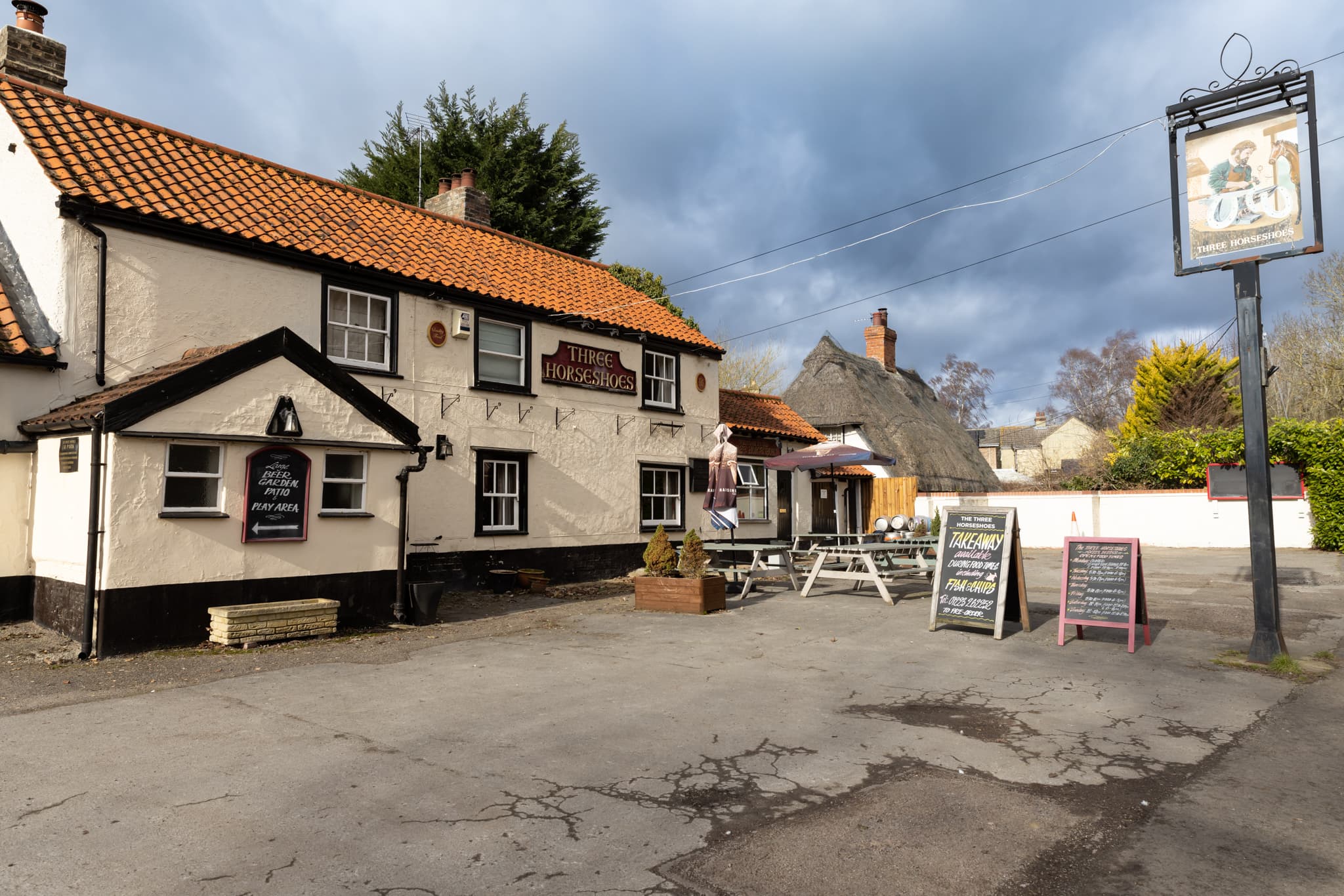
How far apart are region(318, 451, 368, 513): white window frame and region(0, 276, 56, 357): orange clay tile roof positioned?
352 centimetres

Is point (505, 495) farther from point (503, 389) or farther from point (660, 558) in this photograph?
point (660, 558)

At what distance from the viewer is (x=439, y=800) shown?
442cm

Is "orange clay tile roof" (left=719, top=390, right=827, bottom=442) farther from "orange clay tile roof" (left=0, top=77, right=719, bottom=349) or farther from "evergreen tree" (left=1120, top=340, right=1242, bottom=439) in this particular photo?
"evergreen tree" (left=1120, top=340, right=1242, bottom=439)

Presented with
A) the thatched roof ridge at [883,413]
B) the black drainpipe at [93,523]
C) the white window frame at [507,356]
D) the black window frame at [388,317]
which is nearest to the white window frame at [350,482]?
the black drainpipe at [93,523]

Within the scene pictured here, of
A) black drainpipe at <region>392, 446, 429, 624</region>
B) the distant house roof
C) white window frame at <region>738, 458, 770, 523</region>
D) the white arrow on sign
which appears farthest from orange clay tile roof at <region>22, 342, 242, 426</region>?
white window frame at <region>738, 458, 770, 523</region>

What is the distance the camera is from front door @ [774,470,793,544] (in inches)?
878

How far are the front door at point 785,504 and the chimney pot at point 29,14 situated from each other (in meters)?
17.4

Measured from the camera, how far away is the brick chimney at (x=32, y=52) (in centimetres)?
1212

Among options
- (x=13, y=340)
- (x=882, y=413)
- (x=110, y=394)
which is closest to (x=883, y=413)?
(x=882, y=413)

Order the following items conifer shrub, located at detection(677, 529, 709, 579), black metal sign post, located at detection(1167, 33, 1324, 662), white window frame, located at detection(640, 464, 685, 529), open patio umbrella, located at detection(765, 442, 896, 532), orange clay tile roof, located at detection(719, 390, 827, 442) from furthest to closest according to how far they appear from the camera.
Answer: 1. orange clay tile roof, located at detection(719, 390, 827, 442)
2. white window frame, located at detection(640, 464, 685, 529)
3. open patio umbrella, located at detection(765, 442, 896, 532)
4. conifer shrub, located at detection(677, 529, 709, 579)
5. black metal sign post, located at detection(1167, 33, 1324, 662)

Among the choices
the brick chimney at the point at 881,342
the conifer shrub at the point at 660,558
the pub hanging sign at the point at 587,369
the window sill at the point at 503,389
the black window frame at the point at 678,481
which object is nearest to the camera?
the conifer shrub at the point at 660,558

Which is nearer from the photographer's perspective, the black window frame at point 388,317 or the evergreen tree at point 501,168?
the black window frame at point 388,317

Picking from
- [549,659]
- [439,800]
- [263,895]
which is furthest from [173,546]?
[263,895]

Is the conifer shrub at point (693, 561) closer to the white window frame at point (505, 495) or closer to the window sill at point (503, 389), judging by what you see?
the white window frame at point (505, 495)
